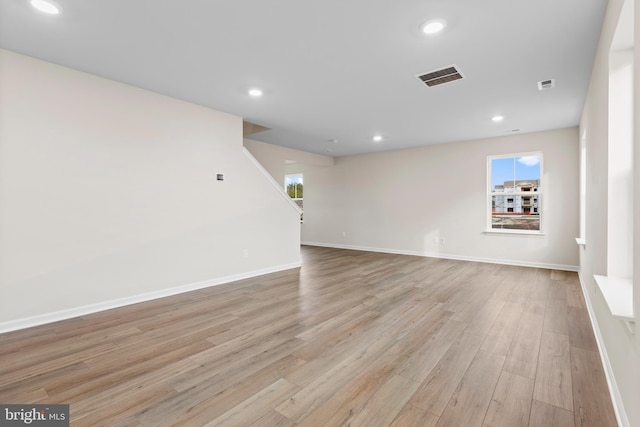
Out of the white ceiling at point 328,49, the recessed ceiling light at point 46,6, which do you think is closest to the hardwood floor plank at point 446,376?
the white ceiling at point 328,49

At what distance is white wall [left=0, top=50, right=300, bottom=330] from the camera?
2.77 metres

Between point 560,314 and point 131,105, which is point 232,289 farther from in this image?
point 560,314

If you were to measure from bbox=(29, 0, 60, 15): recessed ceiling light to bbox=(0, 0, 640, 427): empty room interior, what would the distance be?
0.02 meters

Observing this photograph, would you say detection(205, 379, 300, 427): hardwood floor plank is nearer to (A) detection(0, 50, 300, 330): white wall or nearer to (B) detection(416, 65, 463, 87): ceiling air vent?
(A) detection(0, 50, 300, 330): white wall

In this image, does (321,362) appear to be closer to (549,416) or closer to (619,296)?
(549,416)

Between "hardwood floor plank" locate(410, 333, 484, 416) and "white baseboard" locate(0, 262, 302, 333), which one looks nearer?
"hardwood floor plank" locate(410, 333, 484, 416)

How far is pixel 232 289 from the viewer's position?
13.4 feet

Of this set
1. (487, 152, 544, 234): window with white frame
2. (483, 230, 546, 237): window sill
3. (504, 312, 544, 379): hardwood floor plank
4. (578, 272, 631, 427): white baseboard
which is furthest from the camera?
(487, 152, 544, 234): window with white frame

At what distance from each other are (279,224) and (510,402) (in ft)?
13.7

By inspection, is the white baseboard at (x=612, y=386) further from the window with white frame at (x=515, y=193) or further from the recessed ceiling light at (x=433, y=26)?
the window with white frame at (x=515, y=193)

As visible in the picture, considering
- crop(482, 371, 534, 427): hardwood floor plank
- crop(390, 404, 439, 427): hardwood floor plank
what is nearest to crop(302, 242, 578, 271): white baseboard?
crop(482, 371, 534, 427): hardwood floor plank

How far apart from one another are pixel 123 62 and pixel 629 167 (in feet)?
14.0

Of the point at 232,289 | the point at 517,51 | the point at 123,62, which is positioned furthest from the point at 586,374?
the point at 123,62

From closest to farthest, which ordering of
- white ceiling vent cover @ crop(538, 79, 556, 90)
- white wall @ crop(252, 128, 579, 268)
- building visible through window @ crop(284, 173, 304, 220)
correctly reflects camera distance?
white ceiling vent cover @ crop(538, 79, 556, 90) < white wall @ crop(252, 128, 579, 268) < building visible through window @ crop(284, 173, 304, 220)
